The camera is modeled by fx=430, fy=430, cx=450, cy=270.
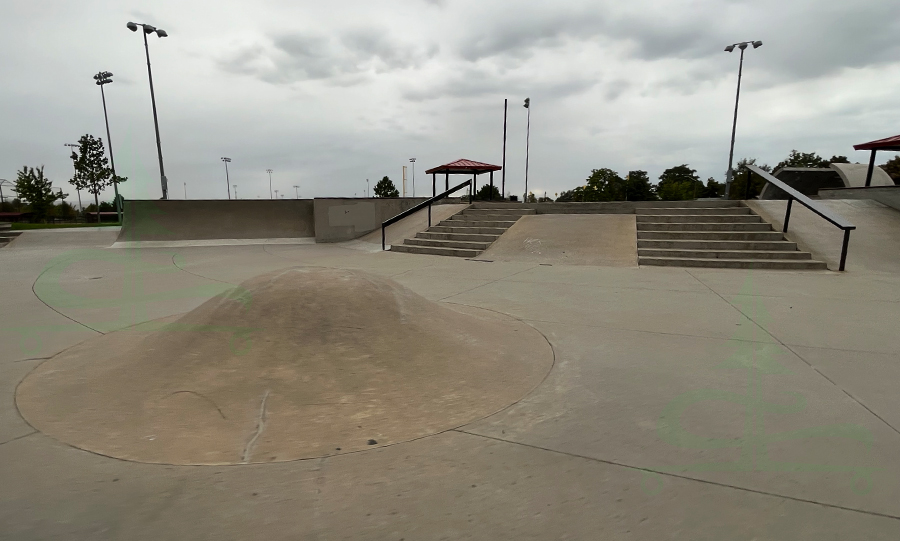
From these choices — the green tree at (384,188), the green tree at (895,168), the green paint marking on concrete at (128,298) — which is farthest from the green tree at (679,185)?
the green paint marking on concrete at (128,298)

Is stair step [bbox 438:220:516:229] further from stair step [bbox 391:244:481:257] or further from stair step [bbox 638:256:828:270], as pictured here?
stair step [bbox 638:256:828:270]

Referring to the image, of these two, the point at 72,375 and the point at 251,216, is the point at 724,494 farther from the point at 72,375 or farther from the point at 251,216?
the point at 251,216

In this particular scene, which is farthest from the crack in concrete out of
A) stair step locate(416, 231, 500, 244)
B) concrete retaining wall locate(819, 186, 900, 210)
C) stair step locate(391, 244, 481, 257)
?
concrete retaining wall locate(819, 186, 900, 210)

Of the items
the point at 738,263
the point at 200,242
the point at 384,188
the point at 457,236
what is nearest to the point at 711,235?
the point at 738,263

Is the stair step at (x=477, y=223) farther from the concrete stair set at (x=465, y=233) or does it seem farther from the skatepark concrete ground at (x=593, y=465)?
the skatepark concrete ground at (x=593, y=465)

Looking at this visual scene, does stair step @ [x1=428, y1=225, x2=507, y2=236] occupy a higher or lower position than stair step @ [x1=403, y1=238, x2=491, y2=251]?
higher

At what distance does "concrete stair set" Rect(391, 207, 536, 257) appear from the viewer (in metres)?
11.9

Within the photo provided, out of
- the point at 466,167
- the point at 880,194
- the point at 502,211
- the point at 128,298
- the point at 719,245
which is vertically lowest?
the point at 128,298

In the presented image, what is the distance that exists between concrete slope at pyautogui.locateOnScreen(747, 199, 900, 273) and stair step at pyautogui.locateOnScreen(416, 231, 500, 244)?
6.98 m

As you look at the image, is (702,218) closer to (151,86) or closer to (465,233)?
(465,233)

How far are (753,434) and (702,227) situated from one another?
9779 mm

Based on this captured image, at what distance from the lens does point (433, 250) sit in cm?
1206

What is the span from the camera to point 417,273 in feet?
28.9

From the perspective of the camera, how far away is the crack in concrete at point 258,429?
2252mm
